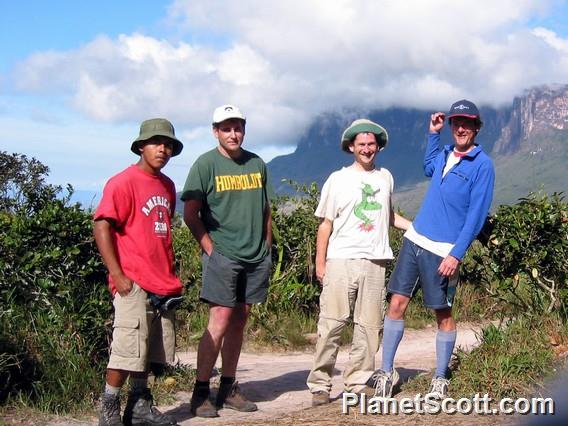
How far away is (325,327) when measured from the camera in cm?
506

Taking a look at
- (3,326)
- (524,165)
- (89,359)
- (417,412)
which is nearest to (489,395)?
(417,412)

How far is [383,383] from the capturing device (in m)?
5.05

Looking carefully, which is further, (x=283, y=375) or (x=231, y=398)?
(x=283, y=375)

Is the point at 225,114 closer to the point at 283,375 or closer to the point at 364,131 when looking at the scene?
the point at 364,131

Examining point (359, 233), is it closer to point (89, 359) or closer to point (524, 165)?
point (89, 359)

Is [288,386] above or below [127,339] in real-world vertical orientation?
below

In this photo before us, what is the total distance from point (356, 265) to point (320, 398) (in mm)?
915

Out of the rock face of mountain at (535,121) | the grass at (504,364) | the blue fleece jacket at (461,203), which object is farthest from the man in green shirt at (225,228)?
the rock face of mountain at (535,121)

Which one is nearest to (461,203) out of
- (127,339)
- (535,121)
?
(127,339)

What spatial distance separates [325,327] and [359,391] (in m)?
0.48

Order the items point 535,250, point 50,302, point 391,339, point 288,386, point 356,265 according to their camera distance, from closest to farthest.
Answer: point 356,265, point 391,339, point 50,302, point 288,386, point 535,250

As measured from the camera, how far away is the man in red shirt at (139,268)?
171 inches

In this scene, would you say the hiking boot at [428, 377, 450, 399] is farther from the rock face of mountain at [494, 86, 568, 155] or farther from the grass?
the rock face of mountain at [494, 86, 568, 155]

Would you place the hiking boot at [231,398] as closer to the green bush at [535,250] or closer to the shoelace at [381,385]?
the shoelace at [381,385]
